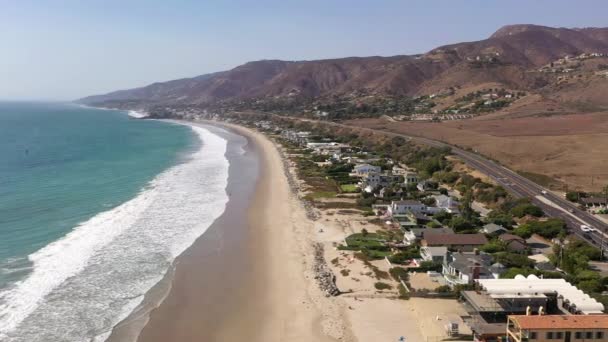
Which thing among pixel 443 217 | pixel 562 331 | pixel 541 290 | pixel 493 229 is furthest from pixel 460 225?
pixel 562 331

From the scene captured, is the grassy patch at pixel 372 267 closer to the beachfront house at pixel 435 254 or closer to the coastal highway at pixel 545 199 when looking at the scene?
the beachfront house at pixel 435 254

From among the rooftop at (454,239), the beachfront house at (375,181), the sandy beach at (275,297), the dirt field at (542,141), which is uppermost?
the dirt field at (542,141)

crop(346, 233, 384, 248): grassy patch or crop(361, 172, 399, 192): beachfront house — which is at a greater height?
crop(361, 172, 399, 192): beachfront house

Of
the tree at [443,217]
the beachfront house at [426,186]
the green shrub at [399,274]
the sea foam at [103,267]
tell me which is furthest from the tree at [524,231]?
the sea foam at [103,267]

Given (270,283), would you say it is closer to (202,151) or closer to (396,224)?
(396,224)

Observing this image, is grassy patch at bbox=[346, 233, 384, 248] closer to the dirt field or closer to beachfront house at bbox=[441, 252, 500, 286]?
beachfront house at bbox=[441, 252, 500, 286]

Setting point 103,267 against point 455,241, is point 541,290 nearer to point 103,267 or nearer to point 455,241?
point 455,241

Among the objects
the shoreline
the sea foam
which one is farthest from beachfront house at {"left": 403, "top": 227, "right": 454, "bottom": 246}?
the sea foam

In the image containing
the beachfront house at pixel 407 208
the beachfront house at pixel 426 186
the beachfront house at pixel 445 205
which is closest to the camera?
the beachfront house at pixel 407 208
